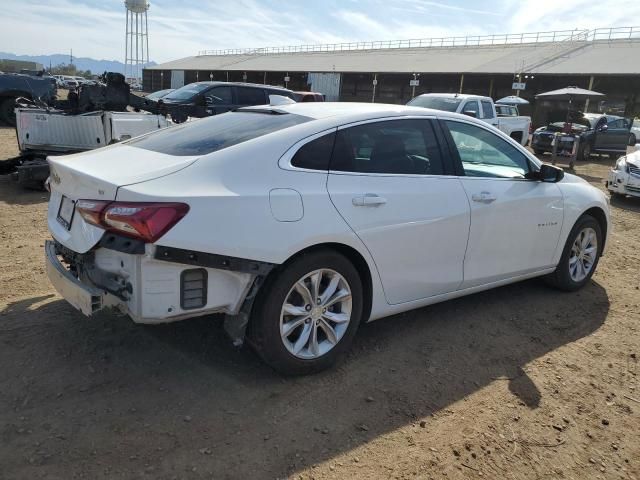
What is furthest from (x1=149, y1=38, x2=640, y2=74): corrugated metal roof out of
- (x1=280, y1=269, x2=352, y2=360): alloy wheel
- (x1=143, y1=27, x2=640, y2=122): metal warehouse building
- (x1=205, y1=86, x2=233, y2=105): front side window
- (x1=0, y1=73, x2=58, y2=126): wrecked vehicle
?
(x1=280, y1=269, x2=352, y2=360): alloy wheel

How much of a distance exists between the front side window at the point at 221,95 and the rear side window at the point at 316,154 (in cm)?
982

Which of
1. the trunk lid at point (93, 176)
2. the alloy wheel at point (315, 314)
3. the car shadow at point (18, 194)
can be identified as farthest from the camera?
the car shadow at point (18, 194)

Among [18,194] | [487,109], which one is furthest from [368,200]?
[487,109]

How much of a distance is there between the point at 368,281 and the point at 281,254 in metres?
0.76

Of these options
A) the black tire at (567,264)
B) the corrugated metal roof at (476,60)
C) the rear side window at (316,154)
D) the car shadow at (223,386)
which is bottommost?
the car shadow at (223,386)

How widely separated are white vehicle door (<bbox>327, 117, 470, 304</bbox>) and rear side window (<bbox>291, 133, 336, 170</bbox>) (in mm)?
51

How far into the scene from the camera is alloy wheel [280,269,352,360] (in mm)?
3113

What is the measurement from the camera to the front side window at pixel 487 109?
48.0 ft

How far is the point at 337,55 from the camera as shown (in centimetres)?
5847

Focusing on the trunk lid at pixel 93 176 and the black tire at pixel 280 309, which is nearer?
the trunk lid at pixel 93 176

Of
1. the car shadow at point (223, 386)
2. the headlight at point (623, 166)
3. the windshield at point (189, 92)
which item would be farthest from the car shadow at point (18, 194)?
the headlight at point (623, 166)

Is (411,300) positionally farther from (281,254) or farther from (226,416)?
(226,416)

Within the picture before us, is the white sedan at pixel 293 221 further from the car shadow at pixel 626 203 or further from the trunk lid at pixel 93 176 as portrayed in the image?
the car shadow at pixel 626 203

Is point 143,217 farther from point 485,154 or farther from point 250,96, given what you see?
point 250,96
